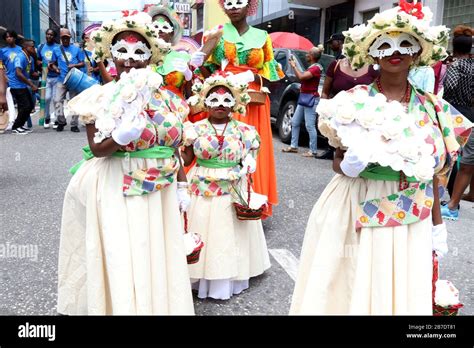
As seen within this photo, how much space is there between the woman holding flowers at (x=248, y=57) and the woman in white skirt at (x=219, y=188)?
786 millimetres

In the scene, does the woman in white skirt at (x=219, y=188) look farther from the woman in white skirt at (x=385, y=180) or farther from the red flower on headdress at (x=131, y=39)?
the woman in white skirt at (x=385, y=180)

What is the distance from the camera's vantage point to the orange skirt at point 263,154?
198 inches

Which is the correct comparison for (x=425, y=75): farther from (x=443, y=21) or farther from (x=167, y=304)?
(x=443, y=21)

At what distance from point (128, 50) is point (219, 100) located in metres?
1.16

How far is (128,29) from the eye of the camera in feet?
9.16

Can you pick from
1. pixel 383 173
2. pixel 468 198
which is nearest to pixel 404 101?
pixel 383 173

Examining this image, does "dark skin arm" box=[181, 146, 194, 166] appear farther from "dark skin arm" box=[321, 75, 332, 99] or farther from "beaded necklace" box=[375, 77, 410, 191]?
"dark skin arm" box=[321, 75, 332, 99]

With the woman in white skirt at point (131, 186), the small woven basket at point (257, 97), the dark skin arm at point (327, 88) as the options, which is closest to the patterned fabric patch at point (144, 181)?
the woman in white skirt at point (131, 186)

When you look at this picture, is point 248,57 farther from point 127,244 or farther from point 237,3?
point 127,244

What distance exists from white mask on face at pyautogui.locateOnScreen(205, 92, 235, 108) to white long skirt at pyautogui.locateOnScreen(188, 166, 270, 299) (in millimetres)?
464

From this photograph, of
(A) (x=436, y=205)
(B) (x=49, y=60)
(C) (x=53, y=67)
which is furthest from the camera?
(B) (x=49, y=60)

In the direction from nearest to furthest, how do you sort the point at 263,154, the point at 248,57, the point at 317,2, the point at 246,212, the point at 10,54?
the point at 246,212 < the point at 248,57 < the point at 263,154 < the point at 10,54 < the point at 317,2

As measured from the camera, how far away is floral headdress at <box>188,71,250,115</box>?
388 centimetres
